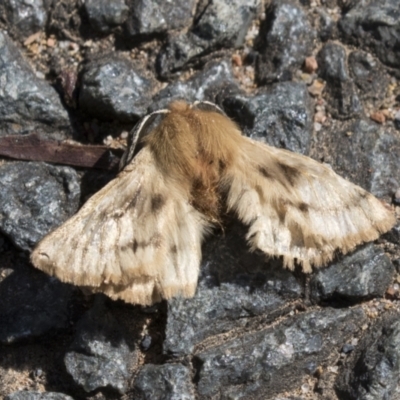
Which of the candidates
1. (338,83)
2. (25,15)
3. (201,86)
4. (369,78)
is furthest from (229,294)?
(25,15)

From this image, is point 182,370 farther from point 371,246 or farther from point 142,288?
point 371,246


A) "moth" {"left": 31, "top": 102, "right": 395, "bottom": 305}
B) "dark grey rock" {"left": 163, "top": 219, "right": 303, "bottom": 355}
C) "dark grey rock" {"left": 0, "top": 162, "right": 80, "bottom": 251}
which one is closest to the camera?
"moth" {"left": 31, "top": 102, "right": 395, "bottom": 305}

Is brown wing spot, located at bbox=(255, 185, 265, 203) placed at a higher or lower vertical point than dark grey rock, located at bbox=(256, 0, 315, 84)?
lower

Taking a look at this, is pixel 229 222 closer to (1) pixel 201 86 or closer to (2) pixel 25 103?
(1) pixel 201 86

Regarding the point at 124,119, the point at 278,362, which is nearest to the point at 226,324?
the point at 278,362

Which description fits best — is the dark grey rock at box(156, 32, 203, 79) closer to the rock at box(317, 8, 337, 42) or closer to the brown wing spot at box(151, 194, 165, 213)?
the rock at box(317, 8, 337, 42)

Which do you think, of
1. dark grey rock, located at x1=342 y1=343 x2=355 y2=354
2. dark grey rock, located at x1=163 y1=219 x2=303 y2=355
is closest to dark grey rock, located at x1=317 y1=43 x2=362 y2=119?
dark grey rock, located at x1=163 y1=219 x2=303 y2=355

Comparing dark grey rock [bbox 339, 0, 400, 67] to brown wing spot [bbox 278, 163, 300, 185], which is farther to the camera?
dark grey rock [bbox 339, 0, 400, 67]
